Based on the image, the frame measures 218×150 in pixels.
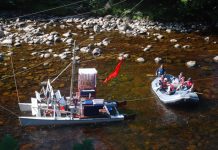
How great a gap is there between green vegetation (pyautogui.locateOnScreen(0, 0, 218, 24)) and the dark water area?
3840 millimetres

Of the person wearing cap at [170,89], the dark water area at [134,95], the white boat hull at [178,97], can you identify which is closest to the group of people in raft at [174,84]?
the person wearing cap at [170,89]

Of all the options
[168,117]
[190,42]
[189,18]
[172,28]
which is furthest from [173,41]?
[168,117]

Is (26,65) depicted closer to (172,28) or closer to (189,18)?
(172,28)

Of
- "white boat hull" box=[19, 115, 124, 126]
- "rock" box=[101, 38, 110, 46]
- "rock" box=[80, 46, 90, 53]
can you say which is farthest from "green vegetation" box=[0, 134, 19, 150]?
"rock" box=[101, 38, 110, 46]

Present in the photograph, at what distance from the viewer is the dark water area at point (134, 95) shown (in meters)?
19.1

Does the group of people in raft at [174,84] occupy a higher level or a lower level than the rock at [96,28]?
lower

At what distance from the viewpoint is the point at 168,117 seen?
2172 cm

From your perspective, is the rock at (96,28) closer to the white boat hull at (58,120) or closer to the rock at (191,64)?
the rock at (191,64)

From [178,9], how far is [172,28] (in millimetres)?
2379

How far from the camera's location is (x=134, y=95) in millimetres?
24109

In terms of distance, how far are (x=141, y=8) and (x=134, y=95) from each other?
20004mm

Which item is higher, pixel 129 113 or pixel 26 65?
pixel 26 65

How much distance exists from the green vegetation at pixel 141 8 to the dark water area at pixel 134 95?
12.6ft

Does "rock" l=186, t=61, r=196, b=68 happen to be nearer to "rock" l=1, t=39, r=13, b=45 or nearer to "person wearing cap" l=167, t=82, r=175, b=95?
"person wearing cap" l=167, t=82, r=175, b=95
